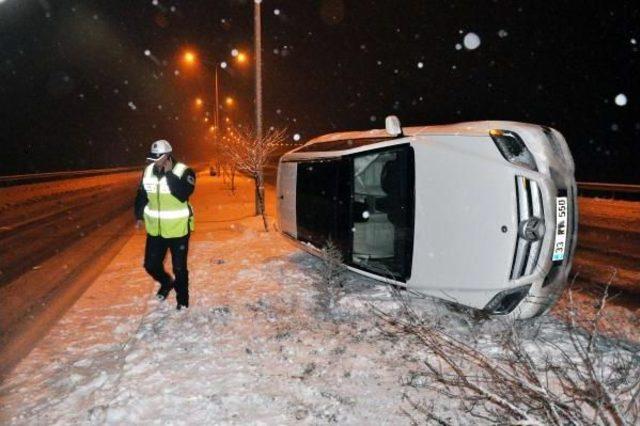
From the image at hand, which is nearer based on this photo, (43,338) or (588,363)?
(588,363)

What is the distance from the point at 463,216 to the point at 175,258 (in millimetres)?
3147

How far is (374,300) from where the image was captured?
5.75 metres

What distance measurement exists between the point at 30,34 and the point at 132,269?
50.2 meters

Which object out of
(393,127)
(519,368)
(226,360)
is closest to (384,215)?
(393,127)

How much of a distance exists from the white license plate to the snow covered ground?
33.4 inches

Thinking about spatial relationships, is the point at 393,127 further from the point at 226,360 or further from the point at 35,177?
the point at 35,177

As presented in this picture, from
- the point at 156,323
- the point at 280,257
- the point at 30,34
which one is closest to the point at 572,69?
the point at 280,257

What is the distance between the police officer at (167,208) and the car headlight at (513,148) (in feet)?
10.3

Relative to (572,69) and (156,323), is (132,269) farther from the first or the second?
(572,69)

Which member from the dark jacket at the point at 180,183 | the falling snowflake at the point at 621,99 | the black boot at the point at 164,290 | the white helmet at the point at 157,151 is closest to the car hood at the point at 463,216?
the dark jacket at the point at 180,183

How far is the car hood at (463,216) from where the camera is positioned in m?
4.54

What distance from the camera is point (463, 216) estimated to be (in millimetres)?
4777

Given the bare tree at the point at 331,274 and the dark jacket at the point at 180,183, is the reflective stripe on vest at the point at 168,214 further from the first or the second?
the bare tree at the point at 331,274

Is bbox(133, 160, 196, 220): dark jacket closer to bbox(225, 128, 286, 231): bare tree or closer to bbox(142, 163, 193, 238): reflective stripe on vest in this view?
bbox(142, 163, 193, 238): reflective stripe on vest
